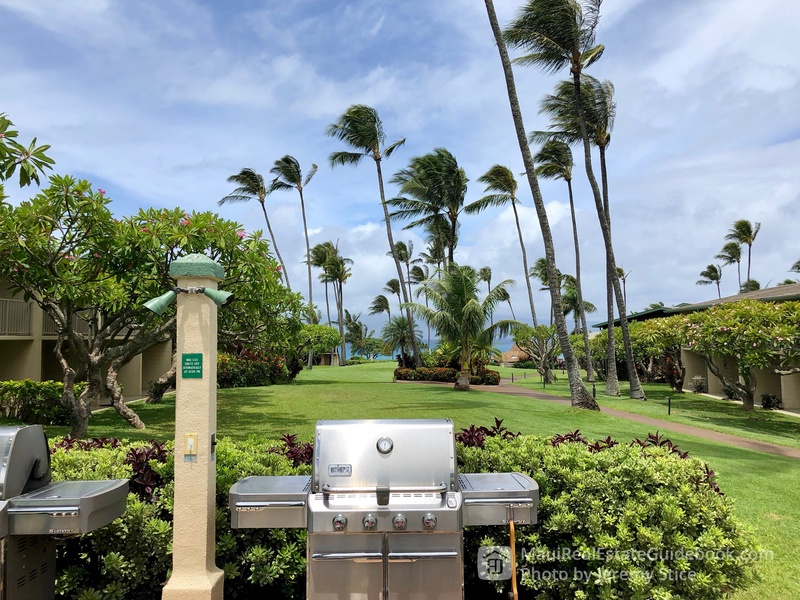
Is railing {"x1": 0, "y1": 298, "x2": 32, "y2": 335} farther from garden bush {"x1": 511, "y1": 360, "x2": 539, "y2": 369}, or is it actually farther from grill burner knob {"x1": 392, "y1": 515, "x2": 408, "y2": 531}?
garden bush {"x1": 511, "y1": 360, "x2": 539, "y2": 369}

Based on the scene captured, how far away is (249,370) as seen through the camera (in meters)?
25.9

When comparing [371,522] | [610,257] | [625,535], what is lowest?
[625,535]

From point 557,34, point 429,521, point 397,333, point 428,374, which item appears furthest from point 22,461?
point 397,333

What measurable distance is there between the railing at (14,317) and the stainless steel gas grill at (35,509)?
13542mm

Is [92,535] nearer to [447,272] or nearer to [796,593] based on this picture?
[796,593]

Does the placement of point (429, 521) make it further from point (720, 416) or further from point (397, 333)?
point (397, 333)

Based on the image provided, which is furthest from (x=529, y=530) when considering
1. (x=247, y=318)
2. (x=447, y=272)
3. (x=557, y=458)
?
(x=447, y=272)

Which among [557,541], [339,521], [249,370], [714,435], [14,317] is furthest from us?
[249,370]

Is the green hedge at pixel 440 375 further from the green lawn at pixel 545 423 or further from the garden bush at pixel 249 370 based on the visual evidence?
the garden bush at pixel 249 370

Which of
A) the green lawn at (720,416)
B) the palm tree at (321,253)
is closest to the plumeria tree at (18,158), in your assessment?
the green lawn at (720,416)

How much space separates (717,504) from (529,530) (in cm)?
139

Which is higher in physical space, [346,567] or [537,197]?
[537,197]

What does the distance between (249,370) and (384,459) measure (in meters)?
24.0

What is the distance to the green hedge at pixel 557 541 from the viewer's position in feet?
12.3
